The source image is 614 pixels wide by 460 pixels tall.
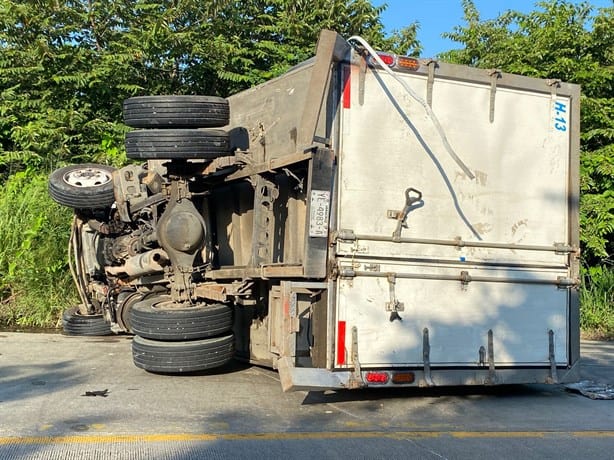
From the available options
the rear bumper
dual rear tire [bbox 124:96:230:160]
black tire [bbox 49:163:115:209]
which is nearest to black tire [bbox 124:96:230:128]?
dual rear tire [bbox 124:96:230:160]

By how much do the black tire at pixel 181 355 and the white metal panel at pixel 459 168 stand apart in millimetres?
1876

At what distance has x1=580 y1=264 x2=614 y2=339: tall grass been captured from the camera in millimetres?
14101

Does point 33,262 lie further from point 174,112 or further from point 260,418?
point 260,418

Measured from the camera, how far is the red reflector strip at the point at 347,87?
6.23m

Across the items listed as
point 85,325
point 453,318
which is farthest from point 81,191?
point 453,318

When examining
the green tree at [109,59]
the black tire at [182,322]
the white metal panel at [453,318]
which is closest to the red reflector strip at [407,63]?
the white metal panel at [453,318]

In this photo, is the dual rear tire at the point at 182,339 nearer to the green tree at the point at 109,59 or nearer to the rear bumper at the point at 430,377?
the rear bumper at the point at 430,377

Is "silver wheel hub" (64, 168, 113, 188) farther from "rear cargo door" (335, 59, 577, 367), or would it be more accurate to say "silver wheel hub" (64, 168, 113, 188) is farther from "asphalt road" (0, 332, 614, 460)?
"rear cargo door" (335, 59, 577, 367)

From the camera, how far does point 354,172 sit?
20.5 ft

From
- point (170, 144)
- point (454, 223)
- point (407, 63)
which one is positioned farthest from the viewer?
point (170, 144)

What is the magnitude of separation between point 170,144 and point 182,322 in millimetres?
1741

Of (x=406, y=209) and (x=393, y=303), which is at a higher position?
(x=406, y=209)

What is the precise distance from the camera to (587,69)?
1548 centimetres

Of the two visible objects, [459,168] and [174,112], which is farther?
[174,112]
